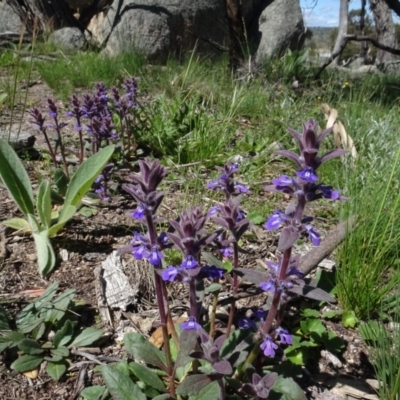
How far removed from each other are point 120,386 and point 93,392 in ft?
0.65

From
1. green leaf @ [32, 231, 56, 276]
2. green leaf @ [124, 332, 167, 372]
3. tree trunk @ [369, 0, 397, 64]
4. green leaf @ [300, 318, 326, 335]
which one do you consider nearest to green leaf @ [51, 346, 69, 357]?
green leaf @ [124, 332, 167, 372]

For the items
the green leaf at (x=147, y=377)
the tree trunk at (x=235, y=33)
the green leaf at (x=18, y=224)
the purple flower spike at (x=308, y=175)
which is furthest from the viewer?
the tree trunk at (x=235, y=33)

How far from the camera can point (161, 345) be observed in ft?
6.63

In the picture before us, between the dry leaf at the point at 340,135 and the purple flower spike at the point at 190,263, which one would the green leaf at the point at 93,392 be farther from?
the dry leaf at the point at 340,135

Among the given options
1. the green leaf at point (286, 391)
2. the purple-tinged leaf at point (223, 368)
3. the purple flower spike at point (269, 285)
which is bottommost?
the green leaf at point (286, 391)

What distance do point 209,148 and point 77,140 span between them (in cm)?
117

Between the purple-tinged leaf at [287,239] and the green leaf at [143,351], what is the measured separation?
0.66 meters

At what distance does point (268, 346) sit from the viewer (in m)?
1.56

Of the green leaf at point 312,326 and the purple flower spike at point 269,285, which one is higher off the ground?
the purple flower spike at point 269,285

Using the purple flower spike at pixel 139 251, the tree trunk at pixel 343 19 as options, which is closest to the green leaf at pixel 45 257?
the purple flower spike at pixel 139 251

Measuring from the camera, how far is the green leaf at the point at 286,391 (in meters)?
1.58

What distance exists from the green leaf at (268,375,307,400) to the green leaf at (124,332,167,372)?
1.25 feet

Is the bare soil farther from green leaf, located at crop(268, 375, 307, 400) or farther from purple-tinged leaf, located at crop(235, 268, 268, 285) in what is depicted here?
purple-tinged leaf, located at crop(235, 268, 268, 285)

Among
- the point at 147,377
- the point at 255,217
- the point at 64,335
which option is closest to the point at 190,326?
the point at 147,377
